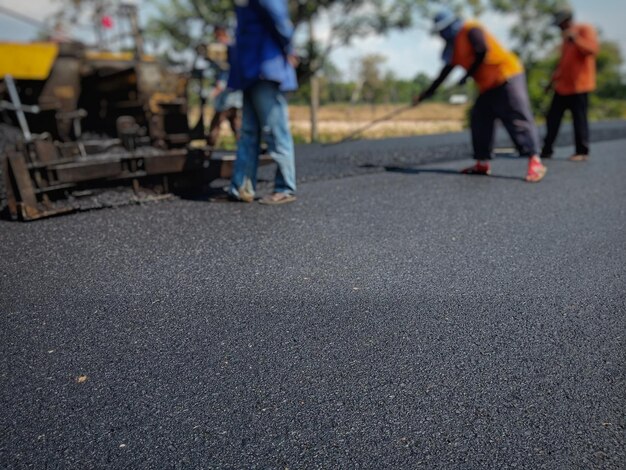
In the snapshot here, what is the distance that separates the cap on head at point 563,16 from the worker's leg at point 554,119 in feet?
3.35

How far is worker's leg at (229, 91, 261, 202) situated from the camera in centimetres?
443

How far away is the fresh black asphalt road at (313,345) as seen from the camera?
4.64 ft

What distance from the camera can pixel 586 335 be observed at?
2.00 m

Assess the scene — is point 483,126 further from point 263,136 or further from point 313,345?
point 313,345

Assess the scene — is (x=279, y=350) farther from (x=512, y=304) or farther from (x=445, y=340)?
(x=512, y=304)

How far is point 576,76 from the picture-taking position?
6801 mm

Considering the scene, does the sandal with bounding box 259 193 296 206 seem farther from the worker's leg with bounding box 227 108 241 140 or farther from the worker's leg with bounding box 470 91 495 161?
the worker's leg with bounding box 227 108 241 140

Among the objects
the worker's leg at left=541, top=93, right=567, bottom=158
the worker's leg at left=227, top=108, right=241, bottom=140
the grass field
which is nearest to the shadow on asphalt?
the worker's leg at left=541, top=93, right=567, bottom=158

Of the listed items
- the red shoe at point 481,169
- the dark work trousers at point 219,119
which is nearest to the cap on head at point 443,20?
the red shoe at point 481,169

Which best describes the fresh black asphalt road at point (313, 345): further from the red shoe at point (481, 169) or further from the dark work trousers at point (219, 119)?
the dark work trousers at point (219, 119)

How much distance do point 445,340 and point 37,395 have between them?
4.93ft

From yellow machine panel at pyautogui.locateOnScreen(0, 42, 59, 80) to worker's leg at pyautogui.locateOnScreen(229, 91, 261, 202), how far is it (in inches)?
145

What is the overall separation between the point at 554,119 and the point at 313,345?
6775 millimetres

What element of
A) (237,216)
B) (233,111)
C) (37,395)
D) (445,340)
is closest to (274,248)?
(237,216)
